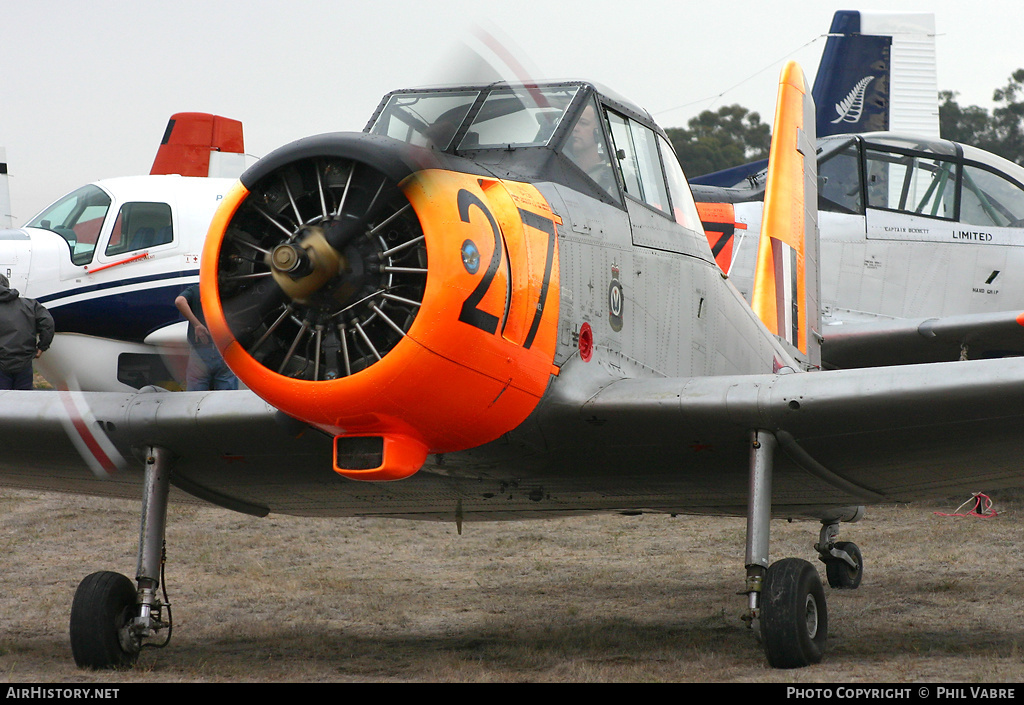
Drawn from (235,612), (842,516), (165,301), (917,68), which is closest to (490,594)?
(235,612)

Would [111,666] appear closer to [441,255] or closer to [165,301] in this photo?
[441,255]

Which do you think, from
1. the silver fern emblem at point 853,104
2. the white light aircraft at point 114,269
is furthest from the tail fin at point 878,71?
the white light aircraft at point 114,269

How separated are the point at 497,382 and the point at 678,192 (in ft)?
7.88

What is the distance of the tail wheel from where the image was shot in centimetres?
447

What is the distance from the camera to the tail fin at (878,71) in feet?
68.4

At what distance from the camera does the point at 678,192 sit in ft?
22.1

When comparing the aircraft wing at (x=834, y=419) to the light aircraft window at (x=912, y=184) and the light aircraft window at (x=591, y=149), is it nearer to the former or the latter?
the light aircraft window at (x=591, y=149)

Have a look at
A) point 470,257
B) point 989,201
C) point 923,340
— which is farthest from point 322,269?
point 989,201

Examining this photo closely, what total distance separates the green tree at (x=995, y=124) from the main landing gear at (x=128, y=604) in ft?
196

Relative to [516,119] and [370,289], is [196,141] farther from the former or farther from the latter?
[370,289]

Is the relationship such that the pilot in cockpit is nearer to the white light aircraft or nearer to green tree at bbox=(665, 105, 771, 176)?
the white light aircraft

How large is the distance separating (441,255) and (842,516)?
5126 mm

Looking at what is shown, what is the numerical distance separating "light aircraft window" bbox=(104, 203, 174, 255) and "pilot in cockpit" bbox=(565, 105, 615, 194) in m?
7.58

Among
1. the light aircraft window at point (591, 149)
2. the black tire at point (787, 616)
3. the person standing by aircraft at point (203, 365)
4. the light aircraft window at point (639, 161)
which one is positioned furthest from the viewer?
the person standing by aircraft at point (203, 365)
